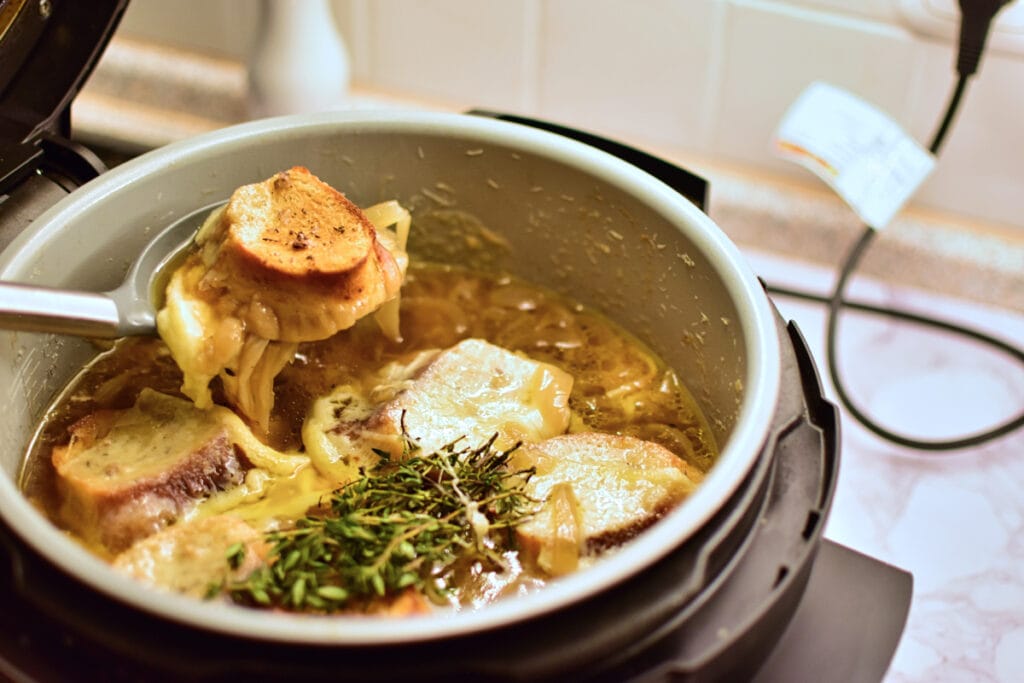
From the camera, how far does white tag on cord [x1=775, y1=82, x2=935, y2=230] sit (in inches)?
51.9

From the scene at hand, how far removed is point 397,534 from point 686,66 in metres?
0.88

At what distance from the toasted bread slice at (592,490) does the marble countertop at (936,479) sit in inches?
14.7

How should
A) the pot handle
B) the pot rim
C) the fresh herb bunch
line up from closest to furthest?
1. the pot rim
2. the fresh herb bunch
3. the pot handle

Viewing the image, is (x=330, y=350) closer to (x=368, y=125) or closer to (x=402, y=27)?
(x=368, y=125)

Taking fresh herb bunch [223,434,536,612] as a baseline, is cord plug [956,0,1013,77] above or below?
above

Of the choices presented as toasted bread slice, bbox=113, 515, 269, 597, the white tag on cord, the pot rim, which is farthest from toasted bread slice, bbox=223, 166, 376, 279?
the white tag on cord

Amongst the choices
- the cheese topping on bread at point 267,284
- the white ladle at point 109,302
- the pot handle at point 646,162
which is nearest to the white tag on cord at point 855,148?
the pot handle at point 646,162

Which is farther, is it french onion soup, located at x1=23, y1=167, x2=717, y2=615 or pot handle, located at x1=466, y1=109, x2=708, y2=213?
pot handle, located at x1=466, y1=109, x2=708, y2=213

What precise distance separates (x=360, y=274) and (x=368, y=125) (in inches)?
8.6

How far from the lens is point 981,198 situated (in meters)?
1.41

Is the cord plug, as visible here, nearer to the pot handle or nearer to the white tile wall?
the white tile wall

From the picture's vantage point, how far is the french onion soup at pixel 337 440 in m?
0.77

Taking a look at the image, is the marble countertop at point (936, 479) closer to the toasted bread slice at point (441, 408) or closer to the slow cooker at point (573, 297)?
the slow cooker at point (573, 297)

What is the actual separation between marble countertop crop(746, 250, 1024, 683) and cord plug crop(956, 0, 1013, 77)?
0.36m
